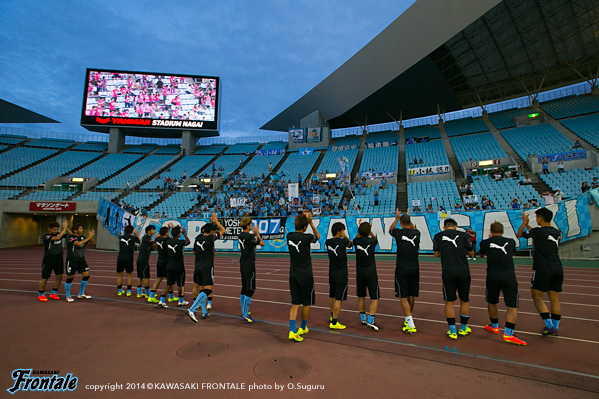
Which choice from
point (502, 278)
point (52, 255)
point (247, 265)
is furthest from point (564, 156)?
point (52, 255)

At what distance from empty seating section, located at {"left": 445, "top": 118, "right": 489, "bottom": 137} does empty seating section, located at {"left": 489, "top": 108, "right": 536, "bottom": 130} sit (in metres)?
1.31

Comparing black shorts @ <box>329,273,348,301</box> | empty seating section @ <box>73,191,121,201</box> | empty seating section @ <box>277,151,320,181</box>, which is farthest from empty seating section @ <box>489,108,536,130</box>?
empty seating section @ <box>73,191,121,201</box>

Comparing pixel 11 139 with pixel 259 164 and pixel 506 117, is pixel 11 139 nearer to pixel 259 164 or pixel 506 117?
pixel 259 164

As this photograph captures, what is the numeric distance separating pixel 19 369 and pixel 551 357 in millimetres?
7532

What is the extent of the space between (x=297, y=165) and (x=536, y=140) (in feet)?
81.3

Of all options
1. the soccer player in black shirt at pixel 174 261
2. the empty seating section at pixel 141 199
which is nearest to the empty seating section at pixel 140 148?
the empty seating section at pixel 141 199

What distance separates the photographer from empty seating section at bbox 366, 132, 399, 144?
1556 inches

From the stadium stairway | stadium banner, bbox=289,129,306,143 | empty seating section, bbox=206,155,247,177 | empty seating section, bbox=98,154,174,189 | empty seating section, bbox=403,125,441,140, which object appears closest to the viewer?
the stadium stairway

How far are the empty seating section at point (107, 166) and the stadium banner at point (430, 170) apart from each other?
35400 millimetres

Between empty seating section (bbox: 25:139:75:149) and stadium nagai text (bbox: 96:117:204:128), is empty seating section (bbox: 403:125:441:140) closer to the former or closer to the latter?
stadium nagai text (bbox: 96:117:204:128)

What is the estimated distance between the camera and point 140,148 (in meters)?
45.9

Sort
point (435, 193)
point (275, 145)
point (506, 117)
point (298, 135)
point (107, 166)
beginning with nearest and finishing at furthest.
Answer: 1. point (435, 193)
2. point (506, 117)
3. point (107, 166)
4. point (298, 135)
5. point (275, 145)

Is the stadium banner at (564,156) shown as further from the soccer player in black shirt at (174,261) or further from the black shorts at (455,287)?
the soccer player in black shirt at (174,261)

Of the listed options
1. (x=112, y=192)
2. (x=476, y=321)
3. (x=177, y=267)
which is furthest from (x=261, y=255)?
(x=112, y=192)
